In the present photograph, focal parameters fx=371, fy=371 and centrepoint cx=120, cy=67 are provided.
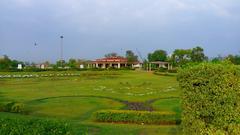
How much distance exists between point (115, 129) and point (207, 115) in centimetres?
731

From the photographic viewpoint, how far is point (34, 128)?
729 cm

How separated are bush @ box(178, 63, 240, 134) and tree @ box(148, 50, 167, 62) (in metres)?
106

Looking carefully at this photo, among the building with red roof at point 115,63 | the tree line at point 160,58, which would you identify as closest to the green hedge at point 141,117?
the tree line at point 160,58

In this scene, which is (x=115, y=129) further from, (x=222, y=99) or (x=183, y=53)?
(x=183, y=53)

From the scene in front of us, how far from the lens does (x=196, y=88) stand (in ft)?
33.8

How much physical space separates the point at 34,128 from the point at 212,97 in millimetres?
5095

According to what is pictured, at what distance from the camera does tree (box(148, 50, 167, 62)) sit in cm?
11650

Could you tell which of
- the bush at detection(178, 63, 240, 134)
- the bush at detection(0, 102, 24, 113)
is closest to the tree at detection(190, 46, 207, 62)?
the bush at detection(0, 102, 24, 113)

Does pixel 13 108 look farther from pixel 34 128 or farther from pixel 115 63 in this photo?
pixel 115 63

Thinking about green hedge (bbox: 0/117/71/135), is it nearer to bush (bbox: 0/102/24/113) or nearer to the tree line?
bush (bbox: 0/102/24/113)

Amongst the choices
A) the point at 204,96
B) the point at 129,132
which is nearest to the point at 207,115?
the point at 204,96

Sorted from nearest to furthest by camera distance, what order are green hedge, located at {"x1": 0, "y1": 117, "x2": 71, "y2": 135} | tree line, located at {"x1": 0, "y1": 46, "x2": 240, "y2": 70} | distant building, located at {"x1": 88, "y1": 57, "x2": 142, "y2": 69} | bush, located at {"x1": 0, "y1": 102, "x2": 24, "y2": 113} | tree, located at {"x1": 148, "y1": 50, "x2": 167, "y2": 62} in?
green hedge, located at {"x1": 0, "y1": 117, "x2": 71, "y2": 135}
bush, located at {"x1": 0, "y1": 102, "x2": 24, "y2": 113}
tree line, located at {"x1": 0, "y1": 46, "x2": 240, "y2": 70}
distant building, located at {"x1": 88, "y1": 57, "x2": 142, "y2": 69}
tree, located at {"x1": 148, "y1": 50, "x2": 167, "y2": 62}

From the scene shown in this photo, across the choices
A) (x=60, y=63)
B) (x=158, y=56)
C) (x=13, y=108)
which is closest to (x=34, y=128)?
(x=13, y=108)

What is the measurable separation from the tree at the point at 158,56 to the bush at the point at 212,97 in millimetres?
105904
